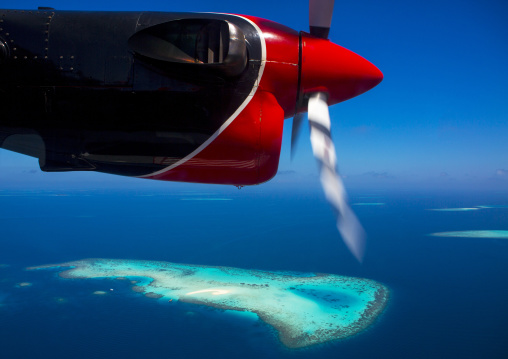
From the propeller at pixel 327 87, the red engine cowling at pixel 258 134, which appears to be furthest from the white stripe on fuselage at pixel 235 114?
the propeller at pixel 327 87

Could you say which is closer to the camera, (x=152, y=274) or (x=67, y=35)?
(x=67, y=35)

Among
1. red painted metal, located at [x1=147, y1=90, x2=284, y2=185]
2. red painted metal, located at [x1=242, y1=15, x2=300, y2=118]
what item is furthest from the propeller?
red painted metal, located at [x1=147, y1=90, x2=284, y2=185]

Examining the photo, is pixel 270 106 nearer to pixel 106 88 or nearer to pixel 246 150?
pixel 246 150

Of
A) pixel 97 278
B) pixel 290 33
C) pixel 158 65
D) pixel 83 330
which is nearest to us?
pixel 158 65

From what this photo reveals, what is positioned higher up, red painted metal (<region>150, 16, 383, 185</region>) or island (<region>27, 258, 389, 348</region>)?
red painted metal (<region>150, 16, 383, 185</region>)

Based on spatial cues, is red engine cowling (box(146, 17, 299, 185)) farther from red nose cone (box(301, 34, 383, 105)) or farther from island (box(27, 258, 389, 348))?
island (box(27, 258, 389, 348))

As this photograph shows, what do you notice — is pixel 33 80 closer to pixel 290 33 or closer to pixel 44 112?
pixel 44 112

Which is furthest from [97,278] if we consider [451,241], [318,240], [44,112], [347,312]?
[451,241]
